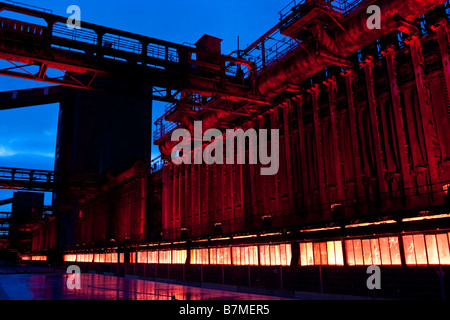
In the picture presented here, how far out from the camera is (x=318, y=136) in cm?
2256

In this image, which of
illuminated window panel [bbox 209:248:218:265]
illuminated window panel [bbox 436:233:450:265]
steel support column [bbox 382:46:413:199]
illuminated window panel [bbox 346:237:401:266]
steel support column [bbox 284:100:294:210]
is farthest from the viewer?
illuminated window panel [bbox 209:248:218:265]

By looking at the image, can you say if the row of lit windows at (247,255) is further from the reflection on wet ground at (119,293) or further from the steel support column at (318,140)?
the steel support column at (318,140)

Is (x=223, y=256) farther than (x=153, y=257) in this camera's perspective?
No

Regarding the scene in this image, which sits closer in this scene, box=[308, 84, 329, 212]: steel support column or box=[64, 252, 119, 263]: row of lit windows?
box=[308, 84, 329, 212]: steel support column

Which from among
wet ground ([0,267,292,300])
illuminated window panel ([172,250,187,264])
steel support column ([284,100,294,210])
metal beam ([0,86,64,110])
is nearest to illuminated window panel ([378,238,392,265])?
wet ground ([0,267,292,300])

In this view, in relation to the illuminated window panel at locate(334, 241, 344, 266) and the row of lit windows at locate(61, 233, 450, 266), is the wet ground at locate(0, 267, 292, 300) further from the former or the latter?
the illuminated window panel at locate(334, 241, 344, 266)

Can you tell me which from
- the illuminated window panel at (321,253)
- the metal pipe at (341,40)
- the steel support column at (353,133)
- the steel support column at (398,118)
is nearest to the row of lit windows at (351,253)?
the illuminated window panel at (321,253)

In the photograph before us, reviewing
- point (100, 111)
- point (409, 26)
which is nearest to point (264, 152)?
point (409, 26)

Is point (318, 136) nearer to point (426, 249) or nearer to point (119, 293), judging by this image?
point (426, 249)

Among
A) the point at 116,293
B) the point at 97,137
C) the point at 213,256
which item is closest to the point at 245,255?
the point at 213,256

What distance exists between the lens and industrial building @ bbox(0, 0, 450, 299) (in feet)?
52.9

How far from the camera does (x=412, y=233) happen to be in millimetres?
14820

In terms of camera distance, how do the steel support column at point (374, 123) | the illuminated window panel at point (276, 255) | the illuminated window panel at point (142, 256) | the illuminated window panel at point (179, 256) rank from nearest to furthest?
1. the steel support column at point (374, 123)
2. the illuminated window panel at point (276, 255)
3. the illuminated window panel at point (179, 256)
4. the illuminated window panel at point (142, 256)

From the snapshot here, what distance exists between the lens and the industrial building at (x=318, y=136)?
635 inches
